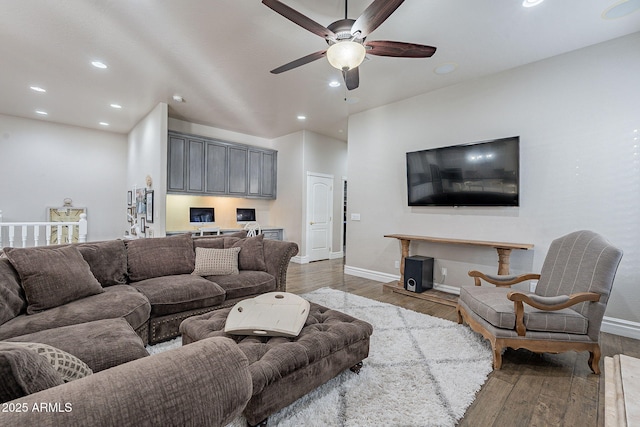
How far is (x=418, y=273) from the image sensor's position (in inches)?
153

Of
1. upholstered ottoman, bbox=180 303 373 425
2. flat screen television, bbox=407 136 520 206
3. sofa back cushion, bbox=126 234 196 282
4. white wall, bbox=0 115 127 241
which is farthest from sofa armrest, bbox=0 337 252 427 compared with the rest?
white wall, bbox=0 115 127 241

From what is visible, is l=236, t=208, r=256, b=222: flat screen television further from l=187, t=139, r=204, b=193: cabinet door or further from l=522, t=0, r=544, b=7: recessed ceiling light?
l=522, t=0, r=544, b=7: recessed ceiling light

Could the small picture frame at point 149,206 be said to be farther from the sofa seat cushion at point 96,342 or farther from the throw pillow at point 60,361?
the throw pillow at point 60,361

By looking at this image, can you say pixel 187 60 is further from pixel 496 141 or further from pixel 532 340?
pixel 532 340

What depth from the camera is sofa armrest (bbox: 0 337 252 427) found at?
527 millimetres

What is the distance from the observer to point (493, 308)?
2240 mm

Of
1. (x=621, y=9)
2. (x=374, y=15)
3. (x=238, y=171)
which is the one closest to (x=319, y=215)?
(x=238, y=171)

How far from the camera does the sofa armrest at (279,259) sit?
11.0 feet

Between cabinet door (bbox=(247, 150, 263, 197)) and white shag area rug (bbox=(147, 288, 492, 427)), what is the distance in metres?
4.42

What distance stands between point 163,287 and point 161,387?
2.19 meters

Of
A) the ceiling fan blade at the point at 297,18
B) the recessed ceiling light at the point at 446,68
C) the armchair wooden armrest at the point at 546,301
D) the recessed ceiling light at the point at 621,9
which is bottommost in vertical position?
the armchair wooden armrest at the point at 546,301

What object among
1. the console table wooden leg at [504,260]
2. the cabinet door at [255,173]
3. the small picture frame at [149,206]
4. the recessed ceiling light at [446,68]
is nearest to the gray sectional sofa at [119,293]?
the small picture frame at [149,206]

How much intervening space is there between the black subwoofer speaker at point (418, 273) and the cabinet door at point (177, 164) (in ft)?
14.2

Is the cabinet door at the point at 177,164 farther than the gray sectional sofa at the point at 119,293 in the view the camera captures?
Yes
